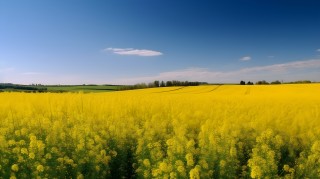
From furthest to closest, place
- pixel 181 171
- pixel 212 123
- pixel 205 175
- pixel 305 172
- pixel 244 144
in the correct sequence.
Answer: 1. pixel 212 123
2. pixel 244 144
3. pixel 305 172
4. pixel 205 175
5. pixel 181 171

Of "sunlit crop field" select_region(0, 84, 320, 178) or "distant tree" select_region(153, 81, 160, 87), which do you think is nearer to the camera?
"sunlit crop field" select_region(0, 84, 320, 178)

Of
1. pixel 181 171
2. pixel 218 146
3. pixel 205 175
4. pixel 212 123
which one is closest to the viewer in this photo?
pixel 181 171

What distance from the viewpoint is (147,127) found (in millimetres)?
9016

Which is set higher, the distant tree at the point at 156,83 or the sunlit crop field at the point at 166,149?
the distant tree at the point at 156,83

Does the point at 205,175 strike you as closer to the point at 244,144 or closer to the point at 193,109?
the point at 244,144

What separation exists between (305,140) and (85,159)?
5740mm

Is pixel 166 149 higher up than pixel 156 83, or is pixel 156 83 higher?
pixel 156 83

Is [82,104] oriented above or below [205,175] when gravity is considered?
above

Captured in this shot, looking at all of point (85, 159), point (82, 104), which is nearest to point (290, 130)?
point (85, 159)

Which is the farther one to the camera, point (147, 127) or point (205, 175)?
point (147, 127)

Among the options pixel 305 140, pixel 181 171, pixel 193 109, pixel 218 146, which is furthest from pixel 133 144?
pixel 193 109

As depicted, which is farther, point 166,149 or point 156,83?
point 156,83

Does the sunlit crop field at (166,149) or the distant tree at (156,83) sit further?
the distant tree at (156,83)

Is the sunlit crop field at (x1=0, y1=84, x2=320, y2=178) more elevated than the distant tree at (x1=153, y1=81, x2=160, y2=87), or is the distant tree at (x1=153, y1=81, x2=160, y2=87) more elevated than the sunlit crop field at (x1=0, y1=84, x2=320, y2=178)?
the distant tree at (x1=153, y1=81, x2=160, y2=87)
